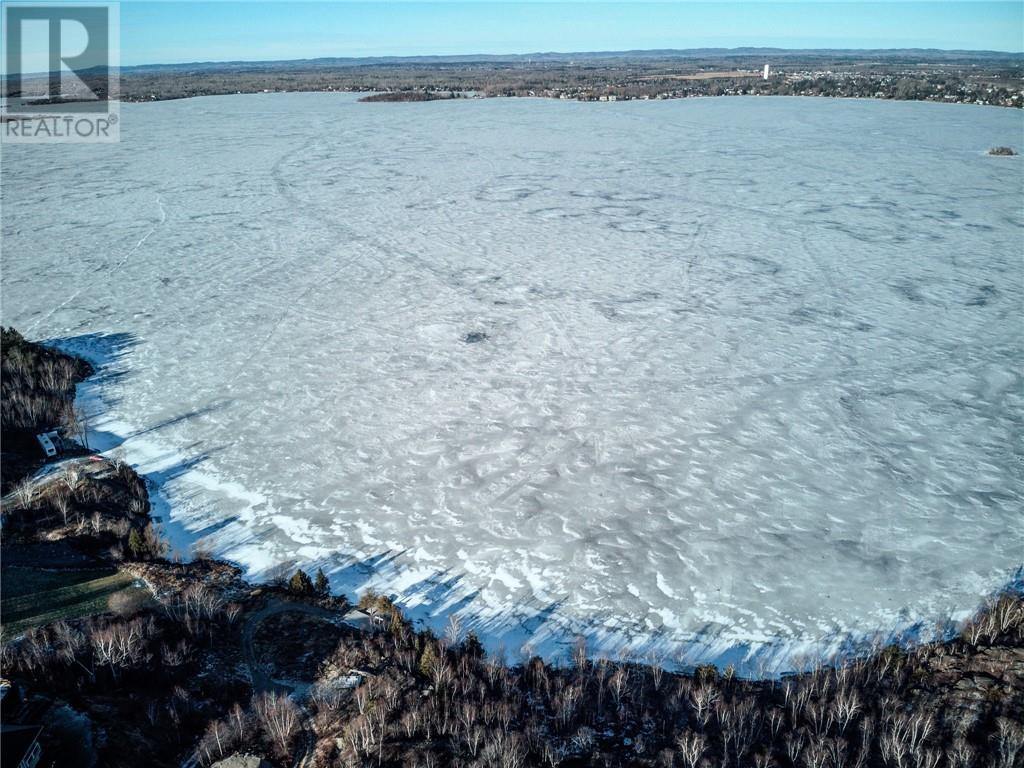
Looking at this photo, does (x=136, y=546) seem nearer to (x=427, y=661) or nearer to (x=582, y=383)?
(x=427, y=661)

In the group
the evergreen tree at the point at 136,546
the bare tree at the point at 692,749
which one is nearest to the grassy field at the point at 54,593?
the evergreen tree at the point at 136,546

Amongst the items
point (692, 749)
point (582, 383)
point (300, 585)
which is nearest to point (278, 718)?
point (300, 585)

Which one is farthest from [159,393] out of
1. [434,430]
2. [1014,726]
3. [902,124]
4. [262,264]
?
[902,124]

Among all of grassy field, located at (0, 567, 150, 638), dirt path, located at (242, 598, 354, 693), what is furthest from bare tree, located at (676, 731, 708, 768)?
grassy field, located at (0, 567, 150, 638)

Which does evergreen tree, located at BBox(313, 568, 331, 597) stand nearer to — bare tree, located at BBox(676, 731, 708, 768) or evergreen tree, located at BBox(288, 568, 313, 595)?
evergreen tree, located at BBox(288, 568, 313, 595)

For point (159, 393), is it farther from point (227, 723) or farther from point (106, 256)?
Result: point (106, 256)

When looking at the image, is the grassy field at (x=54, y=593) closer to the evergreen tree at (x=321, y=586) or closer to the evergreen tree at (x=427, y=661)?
the evergreen tree at (x=321, y=586)
